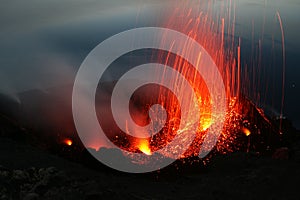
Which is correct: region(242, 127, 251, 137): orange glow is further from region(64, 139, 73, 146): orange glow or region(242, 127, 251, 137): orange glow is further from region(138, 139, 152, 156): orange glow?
region(64, 139, 73, 146): orange glow

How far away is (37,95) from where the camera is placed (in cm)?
4934

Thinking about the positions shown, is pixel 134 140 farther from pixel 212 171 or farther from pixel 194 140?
pixel 212 171

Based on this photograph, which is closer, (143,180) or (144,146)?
(143,180)

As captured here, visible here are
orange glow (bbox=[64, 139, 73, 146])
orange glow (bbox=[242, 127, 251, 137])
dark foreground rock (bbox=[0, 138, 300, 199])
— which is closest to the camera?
dark foreground rock (bbox=[0, 138, 300, 199])

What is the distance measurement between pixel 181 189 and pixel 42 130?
984 inches

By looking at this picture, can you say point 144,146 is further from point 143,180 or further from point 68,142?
point 68,142

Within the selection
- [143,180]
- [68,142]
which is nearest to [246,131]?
[143,180]

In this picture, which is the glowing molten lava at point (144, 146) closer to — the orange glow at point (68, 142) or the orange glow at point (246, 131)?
the orange glow at point (68, 142)

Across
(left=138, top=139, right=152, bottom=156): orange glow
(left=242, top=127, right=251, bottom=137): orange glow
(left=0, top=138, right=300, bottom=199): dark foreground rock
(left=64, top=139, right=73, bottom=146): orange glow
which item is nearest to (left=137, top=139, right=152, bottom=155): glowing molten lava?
(left=138, top=139, right=152, bottom=156): orange glow

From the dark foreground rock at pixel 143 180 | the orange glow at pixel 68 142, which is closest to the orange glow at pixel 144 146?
the dark foreground rock at pixel 143 180

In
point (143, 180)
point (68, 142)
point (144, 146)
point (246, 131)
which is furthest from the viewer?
point (68, 142)

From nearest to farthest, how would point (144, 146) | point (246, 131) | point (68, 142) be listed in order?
point (144, 146) < point (246, 131) < point (68, 142)

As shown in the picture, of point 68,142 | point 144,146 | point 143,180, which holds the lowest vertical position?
point 143,180

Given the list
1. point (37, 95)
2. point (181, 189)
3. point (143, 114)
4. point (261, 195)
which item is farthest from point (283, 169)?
point (37, 95)
